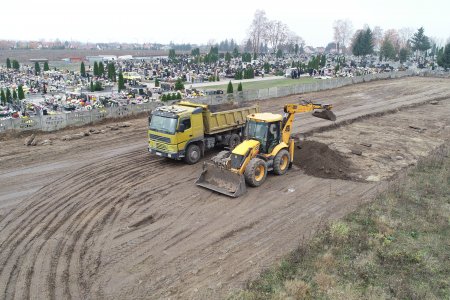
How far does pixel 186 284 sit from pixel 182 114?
27.7 feet

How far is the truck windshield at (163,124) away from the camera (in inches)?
610

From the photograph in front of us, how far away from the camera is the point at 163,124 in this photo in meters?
15.8

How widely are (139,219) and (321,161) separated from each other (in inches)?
327

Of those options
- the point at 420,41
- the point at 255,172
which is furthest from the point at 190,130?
the point at 420,41

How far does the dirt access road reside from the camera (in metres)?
8.72

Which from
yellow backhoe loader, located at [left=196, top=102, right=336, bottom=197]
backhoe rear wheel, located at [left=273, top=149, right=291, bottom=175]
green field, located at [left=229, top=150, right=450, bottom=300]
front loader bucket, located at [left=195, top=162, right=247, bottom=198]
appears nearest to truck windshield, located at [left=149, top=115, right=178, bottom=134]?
yellow backhoe loader, located at [left=196, top=102, right=336, bottom=197]

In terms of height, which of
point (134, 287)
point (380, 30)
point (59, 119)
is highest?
point (380, 30)

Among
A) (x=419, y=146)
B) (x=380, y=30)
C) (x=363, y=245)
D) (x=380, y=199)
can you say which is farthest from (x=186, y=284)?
(x=380, y=30)

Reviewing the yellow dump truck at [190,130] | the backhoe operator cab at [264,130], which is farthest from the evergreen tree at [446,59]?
the backhoe operator cab at [264,130]

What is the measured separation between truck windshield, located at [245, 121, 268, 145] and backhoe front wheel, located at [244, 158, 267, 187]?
0.91m

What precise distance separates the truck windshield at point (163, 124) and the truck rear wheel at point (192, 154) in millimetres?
1281

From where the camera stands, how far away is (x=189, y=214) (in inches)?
471

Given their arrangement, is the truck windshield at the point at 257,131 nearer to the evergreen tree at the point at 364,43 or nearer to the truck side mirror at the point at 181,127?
the truck side mirror at the point at 181,127

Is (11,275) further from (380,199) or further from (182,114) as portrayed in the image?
(380,199)
